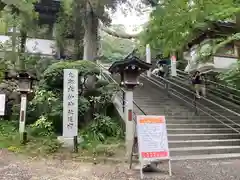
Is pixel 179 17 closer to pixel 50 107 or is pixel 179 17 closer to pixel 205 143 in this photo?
pixel 205 143

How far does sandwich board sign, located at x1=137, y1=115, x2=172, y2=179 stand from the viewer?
6891 millimetres

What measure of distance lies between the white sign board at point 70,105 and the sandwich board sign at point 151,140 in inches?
99.5

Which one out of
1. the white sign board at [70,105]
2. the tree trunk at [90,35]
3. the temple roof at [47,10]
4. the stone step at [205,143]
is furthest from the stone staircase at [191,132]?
the temple roof at [47,10]

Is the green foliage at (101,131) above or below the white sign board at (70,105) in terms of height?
below

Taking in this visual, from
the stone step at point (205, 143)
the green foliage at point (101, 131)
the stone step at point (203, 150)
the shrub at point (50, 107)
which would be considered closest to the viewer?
the stone step at point (203, 150)

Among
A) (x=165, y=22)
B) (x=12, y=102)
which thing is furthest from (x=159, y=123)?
(x=12, y=102)

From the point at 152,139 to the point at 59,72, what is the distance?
5492 millimetres

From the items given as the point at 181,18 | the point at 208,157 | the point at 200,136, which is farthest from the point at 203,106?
the point at 208,157

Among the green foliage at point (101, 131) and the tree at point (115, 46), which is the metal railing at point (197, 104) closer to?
A: the green foliage at point (101, 131)

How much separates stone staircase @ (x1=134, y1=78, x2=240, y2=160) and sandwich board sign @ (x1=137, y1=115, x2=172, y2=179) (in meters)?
1.52

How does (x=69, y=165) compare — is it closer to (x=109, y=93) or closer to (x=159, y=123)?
(x=159, y=123)

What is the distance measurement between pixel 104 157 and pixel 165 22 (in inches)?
251

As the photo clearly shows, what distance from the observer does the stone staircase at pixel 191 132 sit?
9094 mm

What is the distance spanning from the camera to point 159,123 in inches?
291
